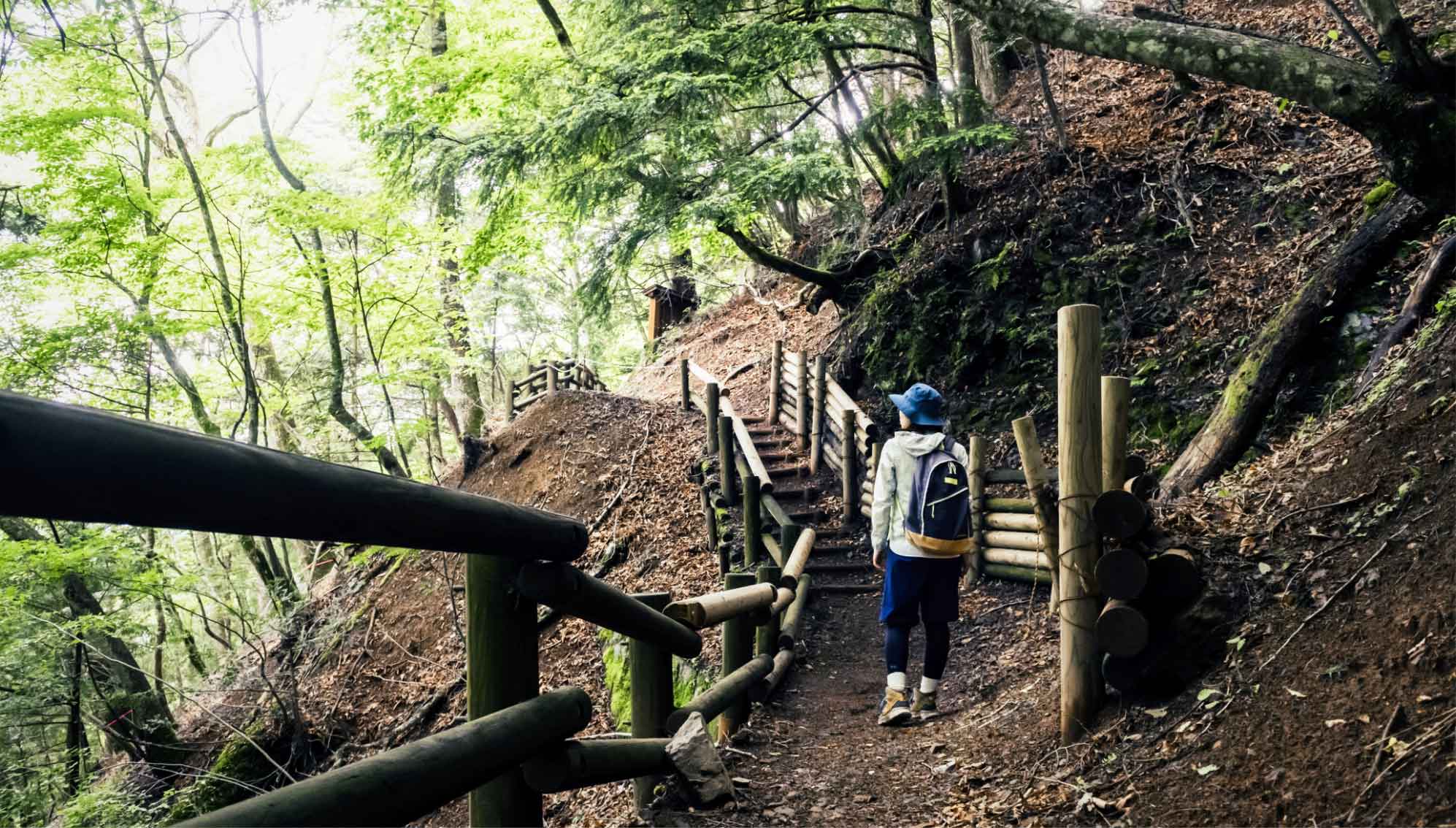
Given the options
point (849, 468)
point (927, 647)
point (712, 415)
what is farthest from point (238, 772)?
point (927, 647)

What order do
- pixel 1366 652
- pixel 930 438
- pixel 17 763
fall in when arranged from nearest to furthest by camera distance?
1. pixel 1366 652
2. pixel 930 438
3. pixel 17 763

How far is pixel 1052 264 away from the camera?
1063 centimetres

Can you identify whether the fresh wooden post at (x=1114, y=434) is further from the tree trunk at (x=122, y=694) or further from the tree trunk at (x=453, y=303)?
the tree trunk at (x=122, y=694)

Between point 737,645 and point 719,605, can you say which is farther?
point 737,645

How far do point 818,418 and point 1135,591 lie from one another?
881cm

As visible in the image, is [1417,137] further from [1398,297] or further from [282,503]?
[282,503]

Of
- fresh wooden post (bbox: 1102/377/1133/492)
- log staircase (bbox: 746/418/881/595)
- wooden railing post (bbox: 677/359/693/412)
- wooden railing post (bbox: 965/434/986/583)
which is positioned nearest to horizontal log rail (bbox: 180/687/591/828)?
fresh wooden post (bbox: 1102/377/1133/492)

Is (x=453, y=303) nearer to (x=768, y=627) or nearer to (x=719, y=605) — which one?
(x=768, y=627)

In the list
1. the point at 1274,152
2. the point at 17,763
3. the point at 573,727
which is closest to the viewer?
the point at 573,727

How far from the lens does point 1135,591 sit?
398 centimetres

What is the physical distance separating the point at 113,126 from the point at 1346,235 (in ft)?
48.1

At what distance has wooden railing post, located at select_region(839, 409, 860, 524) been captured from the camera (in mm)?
11188

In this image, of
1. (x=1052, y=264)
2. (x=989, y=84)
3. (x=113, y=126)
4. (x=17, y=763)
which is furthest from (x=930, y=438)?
(x=17, y=763)

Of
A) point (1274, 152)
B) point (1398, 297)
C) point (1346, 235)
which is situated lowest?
point (1398, 297)
